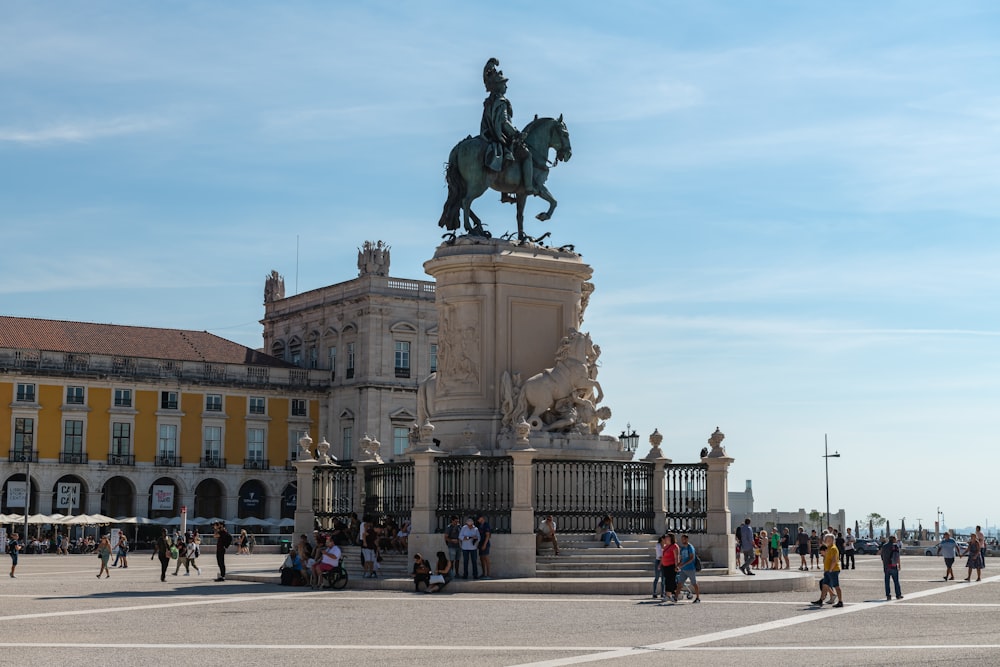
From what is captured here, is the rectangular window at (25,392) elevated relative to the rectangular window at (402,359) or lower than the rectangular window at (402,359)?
lower

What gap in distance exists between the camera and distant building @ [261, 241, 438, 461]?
7950 cm

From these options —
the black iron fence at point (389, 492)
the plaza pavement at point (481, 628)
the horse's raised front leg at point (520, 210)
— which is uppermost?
the horse's raised front leg at point (520, 210)

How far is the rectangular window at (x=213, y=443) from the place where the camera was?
7850cm

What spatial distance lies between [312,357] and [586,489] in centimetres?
6039

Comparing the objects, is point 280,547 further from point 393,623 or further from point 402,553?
point 393,623

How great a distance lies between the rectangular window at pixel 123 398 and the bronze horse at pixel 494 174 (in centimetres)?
5114

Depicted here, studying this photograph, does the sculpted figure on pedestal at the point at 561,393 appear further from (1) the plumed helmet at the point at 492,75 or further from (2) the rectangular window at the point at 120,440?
(2) the rectangular window at the point at 120,440

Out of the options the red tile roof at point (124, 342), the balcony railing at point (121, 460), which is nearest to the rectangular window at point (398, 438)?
Answer: the red tile roof at point (124, 342)

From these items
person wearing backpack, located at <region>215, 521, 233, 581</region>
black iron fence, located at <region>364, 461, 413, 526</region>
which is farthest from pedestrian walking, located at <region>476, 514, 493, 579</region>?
person wearing backpack, located at <region>215, 521, 233, 581</region>

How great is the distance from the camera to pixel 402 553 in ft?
85.0

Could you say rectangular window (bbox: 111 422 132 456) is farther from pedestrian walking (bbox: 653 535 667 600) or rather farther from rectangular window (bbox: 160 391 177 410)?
pedestrian walking (bbox: 653 535 667 600)

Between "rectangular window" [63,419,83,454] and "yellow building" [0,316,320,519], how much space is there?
5 cm

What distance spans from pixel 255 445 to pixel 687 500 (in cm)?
5623

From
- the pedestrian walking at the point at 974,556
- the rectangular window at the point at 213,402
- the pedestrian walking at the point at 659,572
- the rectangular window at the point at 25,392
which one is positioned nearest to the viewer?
the pedestrian walking at the point at 659,572
